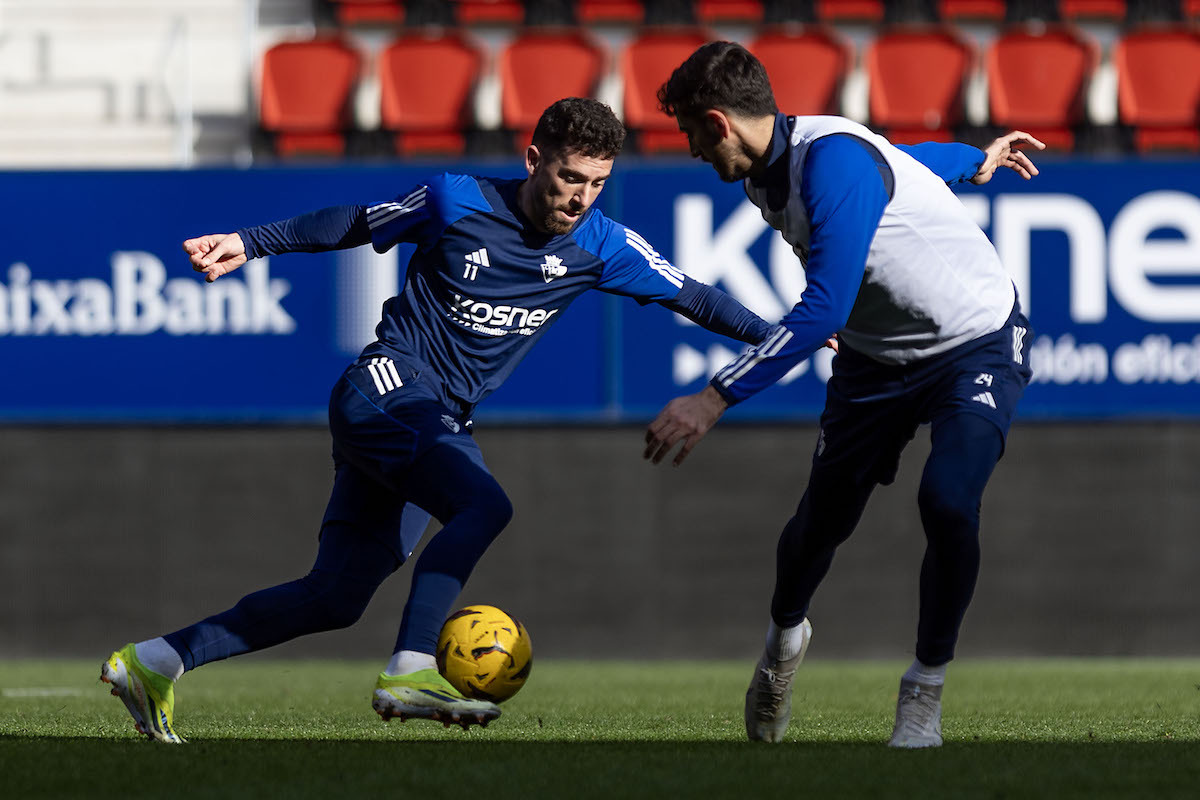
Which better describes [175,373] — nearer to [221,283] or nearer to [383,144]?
[221,283]

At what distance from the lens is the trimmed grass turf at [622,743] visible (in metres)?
3.80

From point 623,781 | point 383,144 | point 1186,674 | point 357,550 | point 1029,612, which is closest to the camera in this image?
point 623,781

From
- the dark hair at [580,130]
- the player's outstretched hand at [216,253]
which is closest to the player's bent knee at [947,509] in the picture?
the dark hair at [580,130]

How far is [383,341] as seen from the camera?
16.4 feet

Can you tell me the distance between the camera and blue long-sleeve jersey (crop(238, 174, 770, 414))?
4965 mm

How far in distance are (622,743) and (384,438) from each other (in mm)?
1102

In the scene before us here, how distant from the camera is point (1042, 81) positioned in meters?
12.4

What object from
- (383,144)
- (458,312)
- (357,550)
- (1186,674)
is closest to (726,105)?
(458,312)

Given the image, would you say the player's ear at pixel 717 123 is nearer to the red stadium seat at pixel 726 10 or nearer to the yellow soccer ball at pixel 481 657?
the yellow soccer ball at pixel 481 657

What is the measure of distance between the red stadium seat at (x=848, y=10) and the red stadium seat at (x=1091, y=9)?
1.38 m

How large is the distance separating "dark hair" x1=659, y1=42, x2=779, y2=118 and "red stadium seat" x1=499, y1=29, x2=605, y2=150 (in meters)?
7.70

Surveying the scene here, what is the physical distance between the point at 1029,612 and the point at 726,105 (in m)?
6.24

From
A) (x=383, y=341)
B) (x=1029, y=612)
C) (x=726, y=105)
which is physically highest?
(x=726, y=105)

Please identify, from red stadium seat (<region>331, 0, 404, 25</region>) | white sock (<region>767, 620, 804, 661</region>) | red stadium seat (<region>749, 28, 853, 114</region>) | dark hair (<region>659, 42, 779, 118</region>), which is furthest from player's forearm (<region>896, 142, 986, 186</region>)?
red stadium seat (<region>331, 0, 404, 25</region>)
